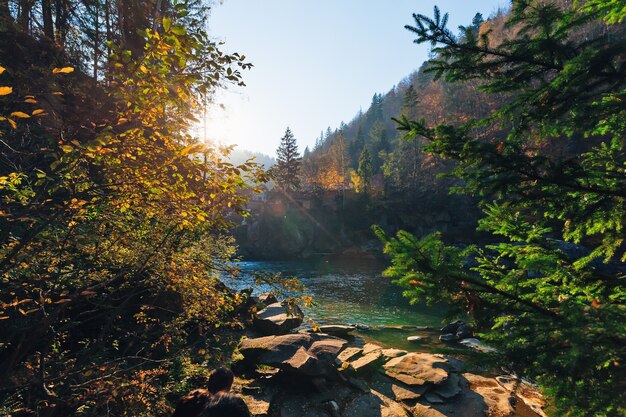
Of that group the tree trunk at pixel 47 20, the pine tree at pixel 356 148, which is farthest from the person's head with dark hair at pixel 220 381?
the pine tree at pixel 356 148

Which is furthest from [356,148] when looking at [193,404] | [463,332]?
[193,404]

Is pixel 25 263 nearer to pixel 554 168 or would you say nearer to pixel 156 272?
pixel 156 272

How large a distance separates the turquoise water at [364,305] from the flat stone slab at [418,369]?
1803 mm

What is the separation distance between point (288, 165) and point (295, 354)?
63.1 meters

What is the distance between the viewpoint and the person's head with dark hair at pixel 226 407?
6.02m

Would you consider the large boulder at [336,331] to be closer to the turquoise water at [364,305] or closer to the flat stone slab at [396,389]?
the turquoise water at [364,305]

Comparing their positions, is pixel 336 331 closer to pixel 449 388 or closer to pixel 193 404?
pixel 449 388

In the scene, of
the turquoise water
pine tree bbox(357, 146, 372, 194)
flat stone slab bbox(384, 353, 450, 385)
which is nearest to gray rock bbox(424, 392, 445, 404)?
flat stone slab bbox(384, 353, 450, 385)

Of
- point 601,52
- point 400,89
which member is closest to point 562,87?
point 601,52

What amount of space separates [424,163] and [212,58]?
7677 cm

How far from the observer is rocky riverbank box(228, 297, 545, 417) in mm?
8328

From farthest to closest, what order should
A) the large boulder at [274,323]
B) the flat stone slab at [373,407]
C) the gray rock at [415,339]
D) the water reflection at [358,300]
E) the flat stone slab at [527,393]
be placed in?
the water reflection at [358,300] < the gray rock at [415,339] < the large boulder at [274,323] < the flat stone slab at [527,393] < the flat stone slab at [373,407]

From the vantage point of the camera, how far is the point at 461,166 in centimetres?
347

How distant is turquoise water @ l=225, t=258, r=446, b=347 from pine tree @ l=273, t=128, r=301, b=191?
3221 centimetres
